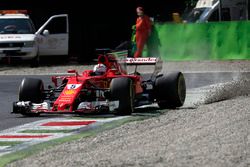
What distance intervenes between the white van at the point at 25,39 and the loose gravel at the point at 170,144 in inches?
654

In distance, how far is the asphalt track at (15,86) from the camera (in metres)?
14.7

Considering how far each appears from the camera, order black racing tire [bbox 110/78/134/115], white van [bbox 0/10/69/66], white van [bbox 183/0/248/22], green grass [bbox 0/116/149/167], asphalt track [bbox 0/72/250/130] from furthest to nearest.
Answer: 1. white van [bbox 183/0/248/22]
2. white van [bbox 0/10/69/66]
3. asphalt track [bbox 0/72/250/130]
4. black racing tire [bbox 110/78/134/115]
5. green grass [bbox 0/116/149/167]

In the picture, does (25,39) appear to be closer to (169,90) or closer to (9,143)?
(169,90)

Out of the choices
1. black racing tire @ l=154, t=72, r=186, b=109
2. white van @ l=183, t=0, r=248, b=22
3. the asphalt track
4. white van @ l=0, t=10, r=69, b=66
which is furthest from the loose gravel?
white van @ l=183, t=0, r=248, b=22

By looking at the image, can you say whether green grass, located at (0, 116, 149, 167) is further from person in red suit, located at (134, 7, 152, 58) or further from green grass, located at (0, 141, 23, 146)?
person in red suit, located at (134, 7, 152, 58)

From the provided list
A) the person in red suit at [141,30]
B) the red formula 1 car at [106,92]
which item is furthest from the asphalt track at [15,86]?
the person in red suit at [141,30]

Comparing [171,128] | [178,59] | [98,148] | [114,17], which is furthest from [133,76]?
[114,17]

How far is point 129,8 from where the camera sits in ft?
129

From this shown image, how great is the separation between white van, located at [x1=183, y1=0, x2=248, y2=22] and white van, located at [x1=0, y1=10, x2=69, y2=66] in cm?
580

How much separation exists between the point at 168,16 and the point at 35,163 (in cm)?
3173

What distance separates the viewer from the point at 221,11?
34.7 metres

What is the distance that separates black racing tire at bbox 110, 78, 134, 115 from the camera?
14242 millimetres

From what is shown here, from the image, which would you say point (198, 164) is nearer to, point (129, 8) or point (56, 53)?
point (56, 53)

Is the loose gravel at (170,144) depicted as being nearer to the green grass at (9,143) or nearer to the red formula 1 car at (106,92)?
the red formula 1 car at (106,92)
